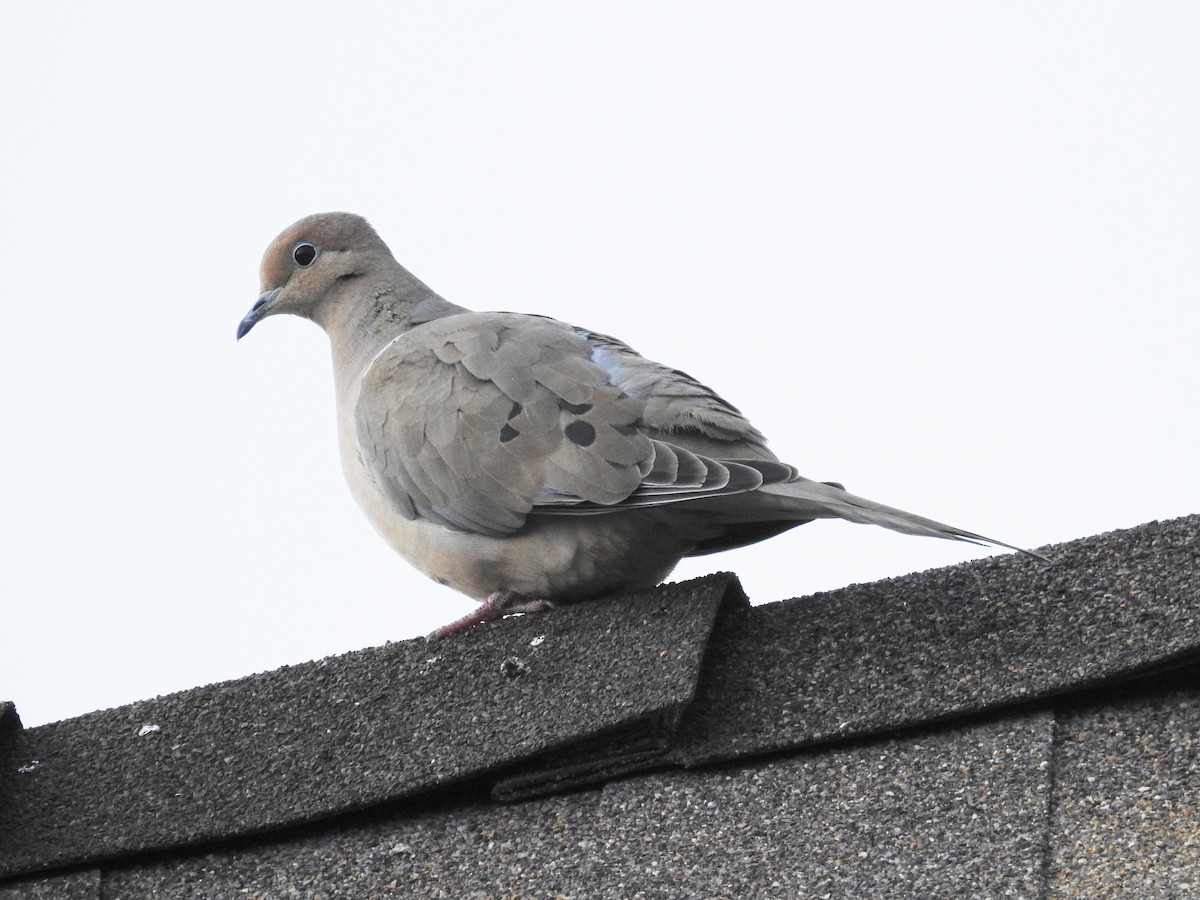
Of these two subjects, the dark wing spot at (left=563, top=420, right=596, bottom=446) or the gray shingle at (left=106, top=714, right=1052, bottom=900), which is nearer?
the gray shingle at (left=106, top=714, right=1052, bottom=900)

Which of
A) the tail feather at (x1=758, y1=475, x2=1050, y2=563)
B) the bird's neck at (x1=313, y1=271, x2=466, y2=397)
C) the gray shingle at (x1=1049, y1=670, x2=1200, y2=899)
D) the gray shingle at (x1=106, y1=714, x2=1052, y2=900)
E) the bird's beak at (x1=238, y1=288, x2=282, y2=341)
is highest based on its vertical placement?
the bird's beak at (x1=238, y1=288, x2=282, y2=341)

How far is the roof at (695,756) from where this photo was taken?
9.95 ft

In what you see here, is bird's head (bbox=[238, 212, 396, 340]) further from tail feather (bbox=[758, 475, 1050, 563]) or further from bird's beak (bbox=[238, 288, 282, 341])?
tail feather (bbox=[758, 475, 1050, 563])

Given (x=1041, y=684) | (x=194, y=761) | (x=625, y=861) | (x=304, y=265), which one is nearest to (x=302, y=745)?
(x=194, y=761)

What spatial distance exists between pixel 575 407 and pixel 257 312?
6.14ft

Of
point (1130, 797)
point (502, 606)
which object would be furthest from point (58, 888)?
point (1130, 797)

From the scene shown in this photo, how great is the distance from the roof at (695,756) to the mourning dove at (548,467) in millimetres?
239

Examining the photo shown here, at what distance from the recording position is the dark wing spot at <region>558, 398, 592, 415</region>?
421 cm

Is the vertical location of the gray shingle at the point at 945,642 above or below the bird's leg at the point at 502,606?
below

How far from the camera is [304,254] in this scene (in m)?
5.64

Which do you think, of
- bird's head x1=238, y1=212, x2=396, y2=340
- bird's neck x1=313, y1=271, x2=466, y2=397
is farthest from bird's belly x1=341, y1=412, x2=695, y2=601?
bird's head x1=238, y1=212, x2=396, y2=340

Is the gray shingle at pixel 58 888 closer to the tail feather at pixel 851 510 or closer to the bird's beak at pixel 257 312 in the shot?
the tail feather at pixel 851 510

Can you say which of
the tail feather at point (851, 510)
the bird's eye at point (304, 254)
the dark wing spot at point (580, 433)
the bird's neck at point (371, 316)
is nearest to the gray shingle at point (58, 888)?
the dark wing spot at point (580, 433)

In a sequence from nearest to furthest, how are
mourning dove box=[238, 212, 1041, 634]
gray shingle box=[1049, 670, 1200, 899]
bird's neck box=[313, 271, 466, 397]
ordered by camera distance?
gray shingle box=[1049, 670, 1200, 899]
mourning dove box=[238, 212, 1041, 634]
bird's neck box=[313, 271, 466, 397]
